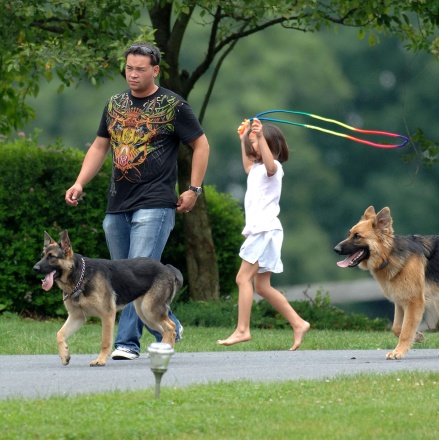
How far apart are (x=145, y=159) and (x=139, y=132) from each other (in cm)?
23

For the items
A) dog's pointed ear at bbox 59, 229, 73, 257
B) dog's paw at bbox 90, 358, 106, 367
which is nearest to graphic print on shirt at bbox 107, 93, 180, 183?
dog's pointed ear at bbox 59, 229, 73, 257

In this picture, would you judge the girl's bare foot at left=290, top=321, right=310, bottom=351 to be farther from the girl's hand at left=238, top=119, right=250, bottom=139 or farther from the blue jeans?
the girl's hand at left=238, top=119, right=250, bottom=139

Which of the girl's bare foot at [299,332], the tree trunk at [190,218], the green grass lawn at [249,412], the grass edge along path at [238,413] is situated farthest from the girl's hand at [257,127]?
the tree trunk at [190,218]

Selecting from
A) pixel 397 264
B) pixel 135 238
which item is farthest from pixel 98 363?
pixel 397 264

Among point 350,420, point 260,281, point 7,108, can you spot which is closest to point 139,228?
point 260,281

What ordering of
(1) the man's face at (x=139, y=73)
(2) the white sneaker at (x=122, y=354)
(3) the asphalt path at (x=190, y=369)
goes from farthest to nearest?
(2) the white sneaker at (x=122, y=354), (1) the man's face at (x=139, y=73), (3) the asphalt path at (x=190, y=369)

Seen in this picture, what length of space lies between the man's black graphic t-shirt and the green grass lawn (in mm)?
2304

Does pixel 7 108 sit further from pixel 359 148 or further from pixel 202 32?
pixel 359 148

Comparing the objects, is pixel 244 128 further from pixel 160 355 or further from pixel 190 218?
pixel 190 218

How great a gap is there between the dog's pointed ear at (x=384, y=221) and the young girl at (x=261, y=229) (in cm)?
108

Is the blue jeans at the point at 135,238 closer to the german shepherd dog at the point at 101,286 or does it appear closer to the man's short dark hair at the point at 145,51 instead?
the german shepherd dog at the point at 101,286

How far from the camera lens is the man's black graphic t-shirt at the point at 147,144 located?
33.3ft

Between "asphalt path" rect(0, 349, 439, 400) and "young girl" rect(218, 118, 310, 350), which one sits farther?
"young girl" rect(218, 118, 310, 350)

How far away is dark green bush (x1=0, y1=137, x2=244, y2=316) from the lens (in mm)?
17094
